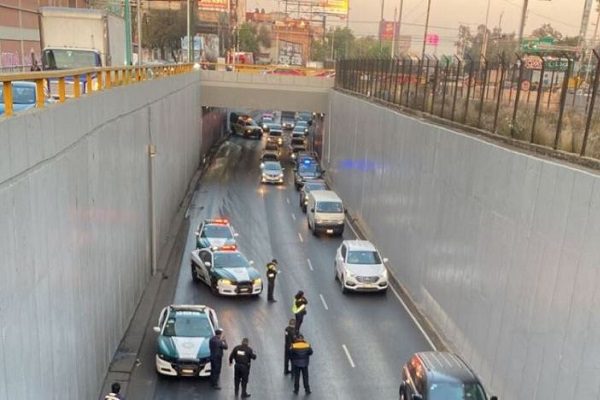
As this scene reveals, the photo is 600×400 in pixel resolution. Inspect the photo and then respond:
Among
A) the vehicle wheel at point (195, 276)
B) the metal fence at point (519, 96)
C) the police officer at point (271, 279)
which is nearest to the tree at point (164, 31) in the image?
the metal fence at point (519, 96)

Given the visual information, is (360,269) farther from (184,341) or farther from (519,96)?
(519,96)

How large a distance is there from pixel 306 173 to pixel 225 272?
20933 millimetres

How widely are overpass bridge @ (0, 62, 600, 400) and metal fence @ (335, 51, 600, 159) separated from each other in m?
1.00

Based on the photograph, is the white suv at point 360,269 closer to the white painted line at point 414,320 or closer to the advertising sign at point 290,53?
the white painted line at point 414,320

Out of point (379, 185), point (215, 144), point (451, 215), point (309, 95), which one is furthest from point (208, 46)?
point (451, 215)

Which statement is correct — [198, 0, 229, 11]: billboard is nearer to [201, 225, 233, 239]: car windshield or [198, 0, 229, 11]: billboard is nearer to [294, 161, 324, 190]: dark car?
[294, 161, 324, 190]: dark car

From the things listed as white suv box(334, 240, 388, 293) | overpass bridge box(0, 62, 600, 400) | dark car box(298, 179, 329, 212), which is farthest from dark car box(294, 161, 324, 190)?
white suv box(334, 240, 388, 293)

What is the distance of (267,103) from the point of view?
45.2 meters

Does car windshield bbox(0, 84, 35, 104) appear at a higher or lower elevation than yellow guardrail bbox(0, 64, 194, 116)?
lower

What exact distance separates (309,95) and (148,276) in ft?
94.2

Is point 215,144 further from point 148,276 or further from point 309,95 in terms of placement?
point 148,276

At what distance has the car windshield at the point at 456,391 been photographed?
11336mm

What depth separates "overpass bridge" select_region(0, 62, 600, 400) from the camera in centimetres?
847

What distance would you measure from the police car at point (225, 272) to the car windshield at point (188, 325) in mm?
3938
